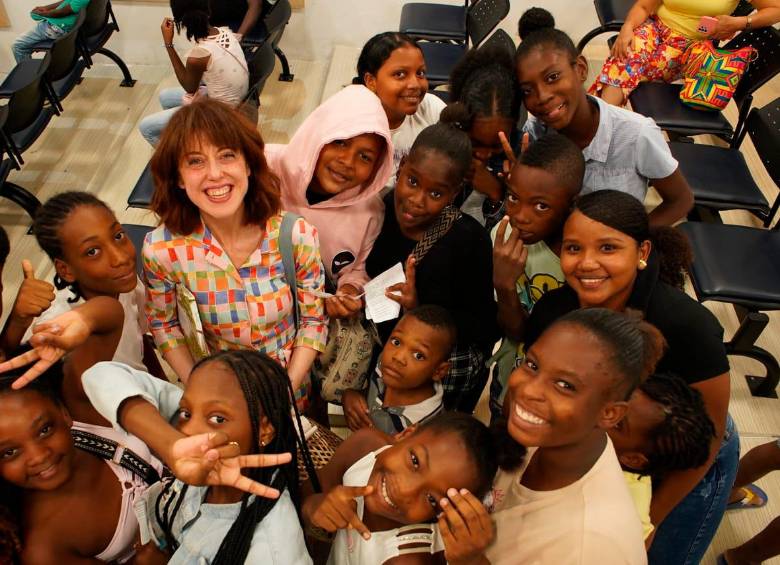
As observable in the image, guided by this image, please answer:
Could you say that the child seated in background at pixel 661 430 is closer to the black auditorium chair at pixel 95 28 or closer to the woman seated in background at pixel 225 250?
the woman seated in background at pixel 225 250

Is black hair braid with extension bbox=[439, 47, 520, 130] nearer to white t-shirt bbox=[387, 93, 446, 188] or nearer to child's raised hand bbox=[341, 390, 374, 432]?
white t-shirt bbox=[387, 93, 446, 188]

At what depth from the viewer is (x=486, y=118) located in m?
2.14

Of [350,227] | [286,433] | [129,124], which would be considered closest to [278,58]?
[129,124]

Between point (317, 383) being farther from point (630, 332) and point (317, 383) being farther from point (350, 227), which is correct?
point (630, 332)

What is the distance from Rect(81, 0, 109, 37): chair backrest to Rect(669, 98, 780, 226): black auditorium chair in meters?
3.72

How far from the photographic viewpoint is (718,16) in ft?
11.2

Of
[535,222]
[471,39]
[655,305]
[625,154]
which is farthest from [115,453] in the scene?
[471,39]

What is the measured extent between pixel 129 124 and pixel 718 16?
3979 mm

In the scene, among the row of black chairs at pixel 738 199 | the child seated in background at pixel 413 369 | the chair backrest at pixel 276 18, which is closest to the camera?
the child seated in background at pixel 413 369

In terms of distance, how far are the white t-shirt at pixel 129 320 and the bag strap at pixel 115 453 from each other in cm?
24

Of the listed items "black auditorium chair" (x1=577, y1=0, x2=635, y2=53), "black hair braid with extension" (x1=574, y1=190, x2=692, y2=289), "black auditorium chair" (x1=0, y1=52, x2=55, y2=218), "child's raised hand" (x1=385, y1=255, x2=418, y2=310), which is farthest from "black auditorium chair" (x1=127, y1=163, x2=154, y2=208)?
"black auditorium chair" (x1=577, y1=0, x2=635, y2=53)

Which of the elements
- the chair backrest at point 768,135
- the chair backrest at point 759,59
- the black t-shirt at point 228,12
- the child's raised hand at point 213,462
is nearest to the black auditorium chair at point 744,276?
the chair backrest at point 768,135

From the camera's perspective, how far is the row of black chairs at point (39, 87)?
3131 millimetres

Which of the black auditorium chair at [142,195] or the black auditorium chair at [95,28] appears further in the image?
the black auditorium chair at [95,28]
